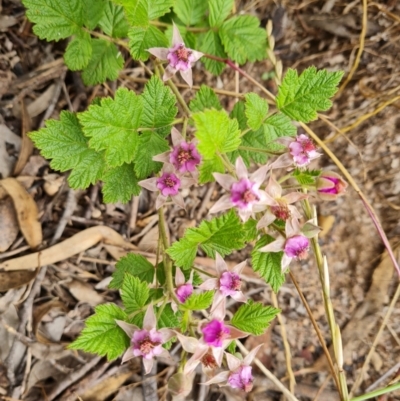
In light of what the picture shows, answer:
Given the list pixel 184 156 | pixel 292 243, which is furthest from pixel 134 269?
pixel 292 243

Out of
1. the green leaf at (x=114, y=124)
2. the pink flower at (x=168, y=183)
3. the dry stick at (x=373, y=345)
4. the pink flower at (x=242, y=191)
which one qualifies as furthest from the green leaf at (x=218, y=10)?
the dry stick at (x=373, y=345)

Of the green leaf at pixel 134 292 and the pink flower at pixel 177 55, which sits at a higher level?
the pink flower at pixel 177 55

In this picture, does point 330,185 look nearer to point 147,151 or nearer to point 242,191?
point 242,191

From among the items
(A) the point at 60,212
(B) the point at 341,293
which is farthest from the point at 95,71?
(B) the point at 341,293

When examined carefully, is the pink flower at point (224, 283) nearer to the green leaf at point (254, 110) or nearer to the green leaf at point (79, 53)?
the green leaf at point (254, 110)

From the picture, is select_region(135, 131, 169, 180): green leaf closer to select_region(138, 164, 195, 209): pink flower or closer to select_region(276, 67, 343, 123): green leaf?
select_region(138, 164, 195, 209): pink flower
